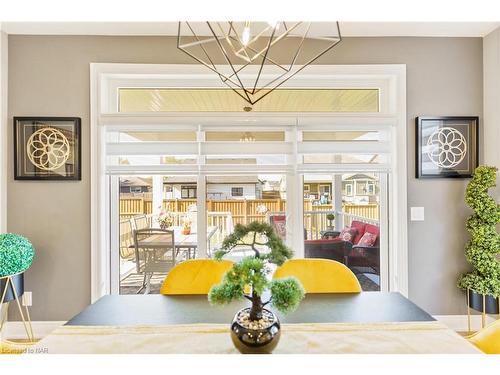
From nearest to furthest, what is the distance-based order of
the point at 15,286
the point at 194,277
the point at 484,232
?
the point at 194,277
the point at 15,286
the point at 484,232

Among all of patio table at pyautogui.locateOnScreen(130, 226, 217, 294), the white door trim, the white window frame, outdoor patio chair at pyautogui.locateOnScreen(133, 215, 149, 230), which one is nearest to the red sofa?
the white window frame

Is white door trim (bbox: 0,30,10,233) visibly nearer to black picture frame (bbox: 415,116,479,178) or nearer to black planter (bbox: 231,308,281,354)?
black planter (bbox: 231,308,281,354)

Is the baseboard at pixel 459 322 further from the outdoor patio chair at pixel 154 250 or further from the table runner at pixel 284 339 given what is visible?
the outdoor patio chair at pixel 154 250

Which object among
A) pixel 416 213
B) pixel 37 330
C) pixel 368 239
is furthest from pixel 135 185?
pixel 416 213

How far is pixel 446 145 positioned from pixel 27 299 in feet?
12.1

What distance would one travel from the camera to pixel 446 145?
255 cm

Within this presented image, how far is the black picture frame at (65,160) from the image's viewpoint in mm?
2455

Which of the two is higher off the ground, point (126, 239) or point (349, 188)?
point (349, 188)

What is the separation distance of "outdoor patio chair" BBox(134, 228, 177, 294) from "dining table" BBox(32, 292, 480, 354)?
116 cm

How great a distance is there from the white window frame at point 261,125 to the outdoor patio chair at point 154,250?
24 cm

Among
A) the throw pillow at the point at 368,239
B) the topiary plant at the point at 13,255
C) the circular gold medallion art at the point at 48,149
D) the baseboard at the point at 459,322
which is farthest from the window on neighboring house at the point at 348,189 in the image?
the topiary plant at the point at 13,255

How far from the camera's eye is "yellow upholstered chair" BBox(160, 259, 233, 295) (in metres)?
1.67

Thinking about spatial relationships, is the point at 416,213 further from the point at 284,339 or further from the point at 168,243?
the point at 168,243
